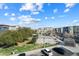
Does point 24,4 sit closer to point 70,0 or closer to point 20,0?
point 20,0

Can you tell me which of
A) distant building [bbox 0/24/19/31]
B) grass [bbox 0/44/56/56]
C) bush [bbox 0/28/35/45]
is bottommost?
grass [bbox 0/44/56/56]

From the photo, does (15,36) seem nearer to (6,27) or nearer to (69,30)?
(6,27)

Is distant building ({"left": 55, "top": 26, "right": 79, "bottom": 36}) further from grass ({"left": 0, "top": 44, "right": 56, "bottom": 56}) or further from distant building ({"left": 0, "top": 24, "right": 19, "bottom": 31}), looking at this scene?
distant building ({"left": 0, "top": 24, "right": 19, "bottom": 31})

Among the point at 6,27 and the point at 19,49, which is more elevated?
the point at 6,27

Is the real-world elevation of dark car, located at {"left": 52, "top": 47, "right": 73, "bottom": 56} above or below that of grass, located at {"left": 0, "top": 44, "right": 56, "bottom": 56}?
below

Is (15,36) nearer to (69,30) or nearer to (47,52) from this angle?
(47,52)

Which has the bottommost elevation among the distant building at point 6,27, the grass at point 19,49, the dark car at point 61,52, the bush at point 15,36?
the dark car at point 61,52

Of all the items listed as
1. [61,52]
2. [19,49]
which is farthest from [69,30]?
[19,49]

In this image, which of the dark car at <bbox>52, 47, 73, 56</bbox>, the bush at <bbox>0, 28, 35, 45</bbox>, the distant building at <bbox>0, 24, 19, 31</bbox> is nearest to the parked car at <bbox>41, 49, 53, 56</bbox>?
the dark car at <bbox>52, 47, 73, 56</bbox>

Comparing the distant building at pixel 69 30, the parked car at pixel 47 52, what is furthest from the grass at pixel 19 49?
A: the distant building at pixel 69 30

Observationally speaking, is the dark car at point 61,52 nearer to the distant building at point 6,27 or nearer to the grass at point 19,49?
the grass at point 19,49

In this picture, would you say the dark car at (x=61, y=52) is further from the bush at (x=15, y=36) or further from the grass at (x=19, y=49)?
the bush at (x=15, y=36)

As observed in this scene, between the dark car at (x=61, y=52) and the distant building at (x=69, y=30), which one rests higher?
the distant building at (x=69, y=30)

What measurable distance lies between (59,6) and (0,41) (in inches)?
25.3
